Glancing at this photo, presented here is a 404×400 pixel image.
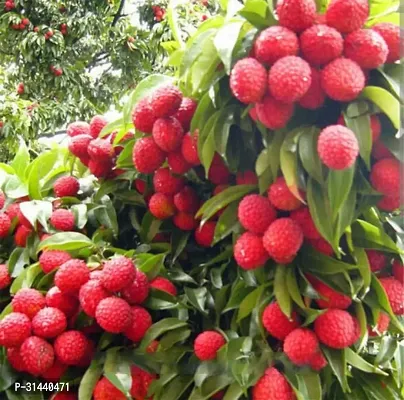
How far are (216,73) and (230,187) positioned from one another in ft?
0.49

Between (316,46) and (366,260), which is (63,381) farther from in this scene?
(316,46)

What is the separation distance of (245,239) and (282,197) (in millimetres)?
75

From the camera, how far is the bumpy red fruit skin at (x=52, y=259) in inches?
33.8

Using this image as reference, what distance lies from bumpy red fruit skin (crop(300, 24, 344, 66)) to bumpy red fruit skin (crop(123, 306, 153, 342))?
0.40 meters

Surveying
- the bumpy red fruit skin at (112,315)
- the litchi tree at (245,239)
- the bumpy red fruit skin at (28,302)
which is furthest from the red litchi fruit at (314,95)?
the bumpy red fruit skin at (28,302)

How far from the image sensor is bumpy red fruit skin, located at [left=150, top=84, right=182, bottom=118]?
78 cm

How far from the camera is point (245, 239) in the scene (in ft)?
2.33

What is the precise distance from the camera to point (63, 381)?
81 cm

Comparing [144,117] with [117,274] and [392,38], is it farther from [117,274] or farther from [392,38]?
[392,38]

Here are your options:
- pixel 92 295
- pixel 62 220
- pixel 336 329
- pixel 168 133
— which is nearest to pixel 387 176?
pixel 336 329

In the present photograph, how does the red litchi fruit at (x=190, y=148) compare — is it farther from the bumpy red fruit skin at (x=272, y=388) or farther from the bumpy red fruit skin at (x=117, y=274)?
the bumpy red fruit skin at (x=272, y=388)

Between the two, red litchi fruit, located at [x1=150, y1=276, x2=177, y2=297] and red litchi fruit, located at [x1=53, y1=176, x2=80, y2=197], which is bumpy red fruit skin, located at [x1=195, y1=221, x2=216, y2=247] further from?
red litchi fruit, located at [x1=53, y1=176, x2=80, y2=197]

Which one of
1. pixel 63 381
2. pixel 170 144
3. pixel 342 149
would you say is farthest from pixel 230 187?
pixel 63 381

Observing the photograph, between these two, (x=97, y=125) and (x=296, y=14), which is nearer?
(x=296, y=14)
